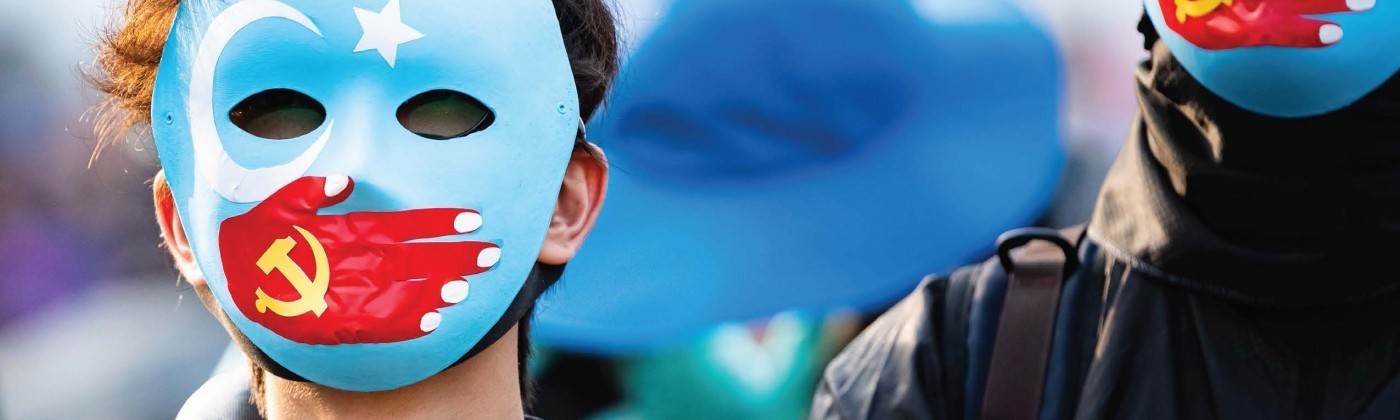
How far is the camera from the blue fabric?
3.46 m

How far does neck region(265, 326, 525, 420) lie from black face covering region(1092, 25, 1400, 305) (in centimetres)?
92

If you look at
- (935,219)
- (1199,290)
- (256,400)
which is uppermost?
(1199,290)

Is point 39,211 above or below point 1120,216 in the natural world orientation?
below

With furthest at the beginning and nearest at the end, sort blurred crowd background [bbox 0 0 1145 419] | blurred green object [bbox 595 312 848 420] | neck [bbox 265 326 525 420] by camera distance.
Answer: blurred crowd background [bbox 0 0 1145 419] < blurred green object [bbox 595 312 848 420] < neck [bbox 265 326 525 420]

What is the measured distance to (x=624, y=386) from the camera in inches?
140

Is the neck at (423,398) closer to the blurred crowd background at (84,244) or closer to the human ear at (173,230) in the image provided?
the human ear at (173,230)

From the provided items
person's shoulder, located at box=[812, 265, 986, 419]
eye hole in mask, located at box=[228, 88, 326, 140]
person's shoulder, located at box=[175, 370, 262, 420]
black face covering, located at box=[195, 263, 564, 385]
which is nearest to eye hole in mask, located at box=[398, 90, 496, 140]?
eye hole in mask, located at box=[228, 88, 326, 140]

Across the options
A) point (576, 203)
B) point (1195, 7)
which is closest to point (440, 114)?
point (576, 203)

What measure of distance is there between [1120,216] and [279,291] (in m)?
1.19

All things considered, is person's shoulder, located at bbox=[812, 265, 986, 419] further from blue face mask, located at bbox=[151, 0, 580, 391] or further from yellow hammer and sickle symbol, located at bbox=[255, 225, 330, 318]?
yellow hammer and sickle symbol, located at bbox=[255, 225, 330, 318]

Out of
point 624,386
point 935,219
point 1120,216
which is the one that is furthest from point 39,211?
point 1120,216

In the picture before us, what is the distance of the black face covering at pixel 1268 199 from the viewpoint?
6.55 ft

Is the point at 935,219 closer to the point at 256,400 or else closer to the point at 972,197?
the point at 972,197

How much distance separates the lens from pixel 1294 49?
194 centimetres
